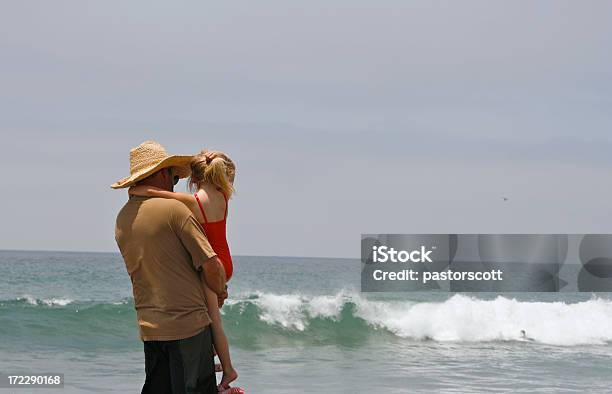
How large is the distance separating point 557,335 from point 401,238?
3683 millimetres

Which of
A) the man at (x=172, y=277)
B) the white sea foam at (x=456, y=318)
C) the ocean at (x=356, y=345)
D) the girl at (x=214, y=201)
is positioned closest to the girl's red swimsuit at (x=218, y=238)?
the girl at (x=214, y=201)

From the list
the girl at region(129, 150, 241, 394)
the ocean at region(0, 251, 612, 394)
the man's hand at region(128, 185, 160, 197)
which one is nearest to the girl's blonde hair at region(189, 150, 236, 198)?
the girl at region(129, 150, 241, 394)

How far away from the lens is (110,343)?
42.4ft

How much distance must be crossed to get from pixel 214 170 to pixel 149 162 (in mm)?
238

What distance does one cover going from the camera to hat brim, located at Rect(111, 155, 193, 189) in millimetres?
2879

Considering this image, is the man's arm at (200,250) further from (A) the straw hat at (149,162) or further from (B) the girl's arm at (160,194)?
(A) the straw hat at (149,162)

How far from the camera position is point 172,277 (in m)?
2.82

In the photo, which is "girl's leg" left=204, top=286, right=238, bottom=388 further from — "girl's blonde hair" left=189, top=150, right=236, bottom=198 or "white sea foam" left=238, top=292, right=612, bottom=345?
"white sea foam" left=238, top=292, right=612, bottom=345

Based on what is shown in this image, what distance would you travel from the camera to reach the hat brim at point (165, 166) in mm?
2879

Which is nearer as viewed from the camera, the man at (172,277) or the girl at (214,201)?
the man at (172,277)

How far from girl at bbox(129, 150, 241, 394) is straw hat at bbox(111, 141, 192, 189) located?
0.04m

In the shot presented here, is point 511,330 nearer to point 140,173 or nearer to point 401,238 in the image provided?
point 401,238

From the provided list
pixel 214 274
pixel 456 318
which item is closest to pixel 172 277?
pixel 214 274

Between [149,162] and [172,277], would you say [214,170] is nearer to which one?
[149,162]
